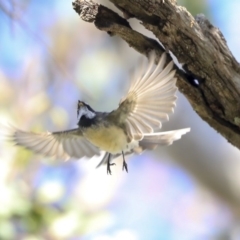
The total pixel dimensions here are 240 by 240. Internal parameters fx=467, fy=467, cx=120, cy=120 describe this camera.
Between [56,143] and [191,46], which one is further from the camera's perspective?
[56,143]

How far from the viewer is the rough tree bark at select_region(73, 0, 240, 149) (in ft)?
2.47

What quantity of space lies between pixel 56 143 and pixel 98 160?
679 millimetres

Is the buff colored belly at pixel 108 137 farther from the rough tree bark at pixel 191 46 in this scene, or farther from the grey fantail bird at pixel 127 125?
the rough tree bark at pixel 191 46

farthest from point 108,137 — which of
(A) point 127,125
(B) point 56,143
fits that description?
(B) point 56,143

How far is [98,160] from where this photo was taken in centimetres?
170

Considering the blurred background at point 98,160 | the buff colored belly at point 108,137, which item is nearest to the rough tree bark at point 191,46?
the buff colored belly at point 108,137

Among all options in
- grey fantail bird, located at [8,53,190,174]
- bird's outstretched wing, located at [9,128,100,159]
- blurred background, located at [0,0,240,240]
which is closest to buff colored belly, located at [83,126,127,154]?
grey fantail bird, located at [8,53,190,174]

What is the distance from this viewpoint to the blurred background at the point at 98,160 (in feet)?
5.39

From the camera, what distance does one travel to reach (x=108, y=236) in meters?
1.53

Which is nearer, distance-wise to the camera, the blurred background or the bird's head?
the bird's head

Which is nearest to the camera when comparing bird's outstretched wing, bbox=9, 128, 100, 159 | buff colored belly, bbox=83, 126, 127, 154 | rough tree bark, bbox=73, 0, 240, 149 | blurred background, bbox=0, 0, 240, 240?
rough tree bark, bbox=73, 0, 240, 149

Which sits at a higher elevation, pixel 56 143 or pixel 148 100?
pixel 56 143

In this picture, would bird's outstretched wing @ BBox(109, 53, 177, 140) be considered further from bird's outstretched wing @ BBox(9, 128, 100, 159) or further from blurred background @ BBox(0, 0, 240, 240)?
blurred background @ BBox(0, 0, 240, 240)

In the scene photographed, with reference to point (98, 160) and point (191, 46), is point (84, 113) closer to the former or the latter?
point (191, 46)
